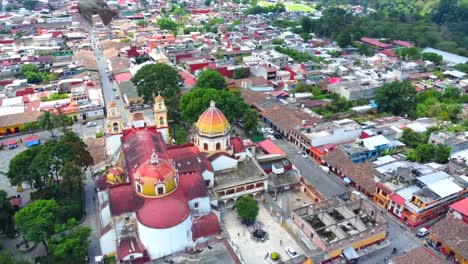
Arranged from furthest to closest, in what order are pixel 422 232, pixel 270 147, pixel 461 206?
pixel 270 147 < pixel 461 206 < pixel 422 232

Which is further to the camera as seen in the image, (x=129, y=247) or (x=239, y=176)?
(x=239, y=176)

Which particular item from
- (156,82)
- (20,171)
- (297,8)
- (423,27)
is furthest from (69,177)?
(297,8)

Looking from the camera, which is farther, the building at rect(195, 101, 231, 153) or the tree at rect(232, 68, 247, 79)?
the tree at rect(232, 68, 247, 79)

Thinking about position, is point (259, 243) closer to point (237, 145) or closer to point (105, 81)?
point (237, 145)

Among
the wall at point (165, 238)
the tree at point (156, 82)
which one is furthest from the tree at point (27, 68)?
the wall at point (165, 238)

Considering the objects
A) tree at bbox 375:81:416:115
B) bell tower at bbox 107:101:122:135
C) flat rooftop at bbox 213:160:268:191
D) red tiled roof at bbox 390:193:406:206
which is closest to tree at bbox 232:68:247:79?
tree at bbox 375:81:416:115

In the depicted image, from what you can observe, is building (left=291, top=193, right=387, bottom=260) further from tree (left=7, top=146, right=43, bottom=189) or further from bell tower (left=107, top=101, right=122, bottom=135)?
tree (left=7, top=146, right=43, bottom=189)

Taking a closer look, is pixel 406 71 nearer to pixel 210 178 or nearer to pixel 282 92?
pixel 282 92
